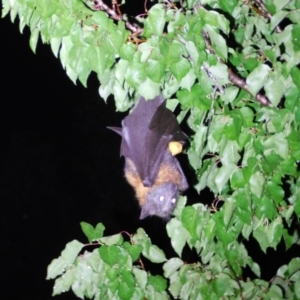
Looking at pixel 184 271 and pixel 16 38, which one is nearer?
pixel 184 271

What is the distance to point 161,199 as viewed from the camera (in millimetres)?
1332

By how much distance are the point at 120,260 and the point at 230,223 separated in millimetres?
313

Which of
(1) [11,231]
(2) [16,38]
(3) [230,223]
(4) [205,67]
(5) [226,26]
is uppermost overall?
(5) [226,26]

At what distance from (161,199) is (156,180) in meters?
0.06

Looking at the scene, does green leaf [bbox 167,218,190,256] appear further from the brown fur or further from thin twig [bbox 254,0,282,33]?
thin twig [bbox 254,0,282,33]

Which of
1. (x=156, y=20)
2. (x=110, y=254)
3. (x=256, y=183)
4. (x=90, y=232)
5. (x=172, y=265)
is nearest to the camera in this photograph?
(x=156, y=20)

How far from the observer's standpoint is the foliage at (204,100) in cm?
101

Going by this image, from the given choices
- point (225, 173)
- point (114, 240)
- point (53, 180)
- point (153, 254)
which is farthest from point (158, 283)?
point (53, 180)

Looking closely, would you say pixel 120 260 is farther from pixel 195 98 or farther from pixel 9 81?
pixel 9 81

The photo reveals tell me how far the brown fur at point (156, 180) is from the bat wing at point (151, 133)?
23 mm

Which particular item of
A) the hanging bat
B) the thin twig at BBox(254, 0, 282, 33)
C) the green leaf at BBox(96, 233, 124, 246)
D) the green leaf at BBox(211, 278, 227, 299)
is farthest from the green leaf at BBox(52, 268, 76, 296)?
the thin twig at BBox(254, 0, 282, 33)

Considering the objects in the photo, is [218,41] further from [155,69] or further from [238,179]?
[238,179]

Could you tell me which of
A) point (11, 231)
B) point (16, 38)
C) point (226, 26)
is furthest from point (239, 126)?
point (11, 231)

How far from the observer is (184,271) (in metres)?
1.47
